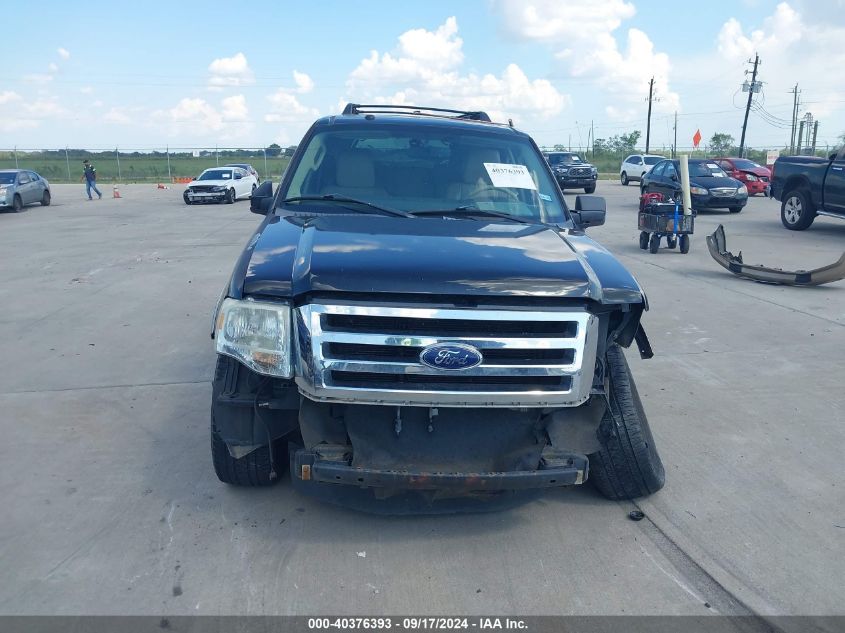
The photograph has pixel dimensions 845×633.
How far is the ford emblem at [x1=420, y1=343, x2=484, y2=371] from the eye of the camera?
3.14 meters

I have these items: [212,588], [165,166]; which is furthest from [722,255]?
[165,166]

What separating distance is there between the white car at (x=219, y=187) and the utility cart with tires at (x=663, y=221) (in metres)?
17.8

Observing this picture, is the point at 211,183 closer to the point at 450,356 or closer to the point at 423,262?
the point at 423,262

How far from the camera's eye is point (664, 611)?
309 centimetres

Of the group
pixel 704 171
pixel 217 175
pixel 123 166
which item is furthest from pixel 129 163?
pixel 704 171

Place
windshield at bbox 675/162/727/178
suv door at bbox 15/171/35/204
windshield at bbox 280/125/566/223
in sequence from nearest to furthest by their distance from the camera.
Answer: windshield at bbox 280/125/566/223 → windshield at bbox 675/162/727/178 → suv door at bbox 15/171/35/204

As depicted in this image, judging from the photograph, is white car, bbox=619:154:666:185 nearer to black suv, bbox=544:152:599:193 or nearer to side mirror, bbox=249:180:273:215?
black suv, bbox=544:152:599:193

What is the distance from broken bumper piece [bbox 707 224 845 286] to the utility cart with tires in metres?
1.32

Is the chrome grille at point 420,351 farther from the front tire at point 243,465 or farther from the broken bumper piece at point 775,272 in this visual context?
the broken bumper piece at point 775,272

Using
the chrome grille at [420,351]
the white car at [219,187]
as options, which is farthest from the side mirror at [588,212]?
the white car at [219,187]

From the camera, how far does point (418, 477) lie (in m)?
3.19

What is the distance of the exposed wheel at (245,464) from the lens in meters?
3.84

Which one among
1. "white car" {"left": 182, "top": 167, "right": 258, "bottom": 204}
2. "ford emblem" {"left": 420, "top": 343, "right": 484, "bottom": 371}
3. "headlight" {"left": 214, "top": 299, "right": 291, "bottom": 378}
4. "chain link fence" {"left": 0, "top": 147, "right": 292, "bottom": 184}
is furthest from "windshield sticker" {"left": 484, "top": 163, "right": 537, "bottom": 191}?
"chain link fence" {"left": 0, "top": 147, "right": 292, "bottom": 184}

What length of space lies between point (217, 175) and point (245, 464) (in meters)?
26.7
